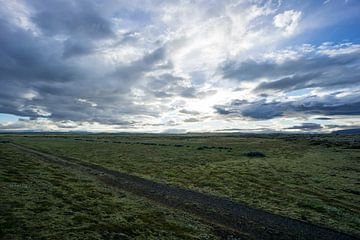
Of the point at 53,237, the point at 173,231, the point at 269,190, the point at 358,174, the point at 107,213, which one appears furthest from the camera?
the point at 358,174

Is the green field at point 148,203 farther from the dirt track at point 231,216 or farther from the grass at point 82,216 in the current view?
the dirt track at point 231,216

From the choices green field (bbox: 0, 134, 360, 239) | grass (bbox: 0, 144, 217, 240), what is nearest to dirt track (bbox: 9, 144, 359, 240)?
green field (bbox: 0, 134, 360, 239)

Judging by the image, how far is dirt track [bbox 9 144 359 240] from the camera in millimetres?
18203

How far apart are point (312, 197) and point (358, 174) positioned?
2262 centimetres

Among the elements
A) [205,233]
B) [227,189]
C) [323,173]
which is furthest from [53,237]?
[323,173]

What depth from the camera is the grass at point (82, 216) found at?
1552 centimetres

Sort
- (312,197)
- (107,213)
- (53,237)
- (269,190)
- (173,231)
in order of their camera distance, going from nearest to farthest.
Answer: (53,237) → (173,231) → (107,213) → (312,197) → (269,190)

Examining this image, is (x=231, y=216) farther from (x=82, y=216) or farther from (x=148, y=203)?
(x=82, y=216)

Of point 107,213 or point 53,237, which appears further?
point 107,213

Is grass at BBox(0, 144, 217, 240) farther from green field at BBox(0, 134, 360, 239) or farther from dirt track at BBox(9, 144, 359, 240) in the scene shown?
dirt track at BBox(9, 144, 359, 240)

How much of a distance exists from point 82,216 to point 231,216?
40.9 feet

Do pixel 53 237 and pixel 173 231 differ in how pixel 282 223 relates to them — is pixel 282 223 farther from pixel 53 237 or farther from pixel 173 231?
pixel 53 237

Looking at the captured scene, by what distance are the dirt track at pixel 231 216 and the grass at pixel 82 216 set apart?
1881 millimetres

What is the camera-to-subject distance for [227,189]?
31.5 m
